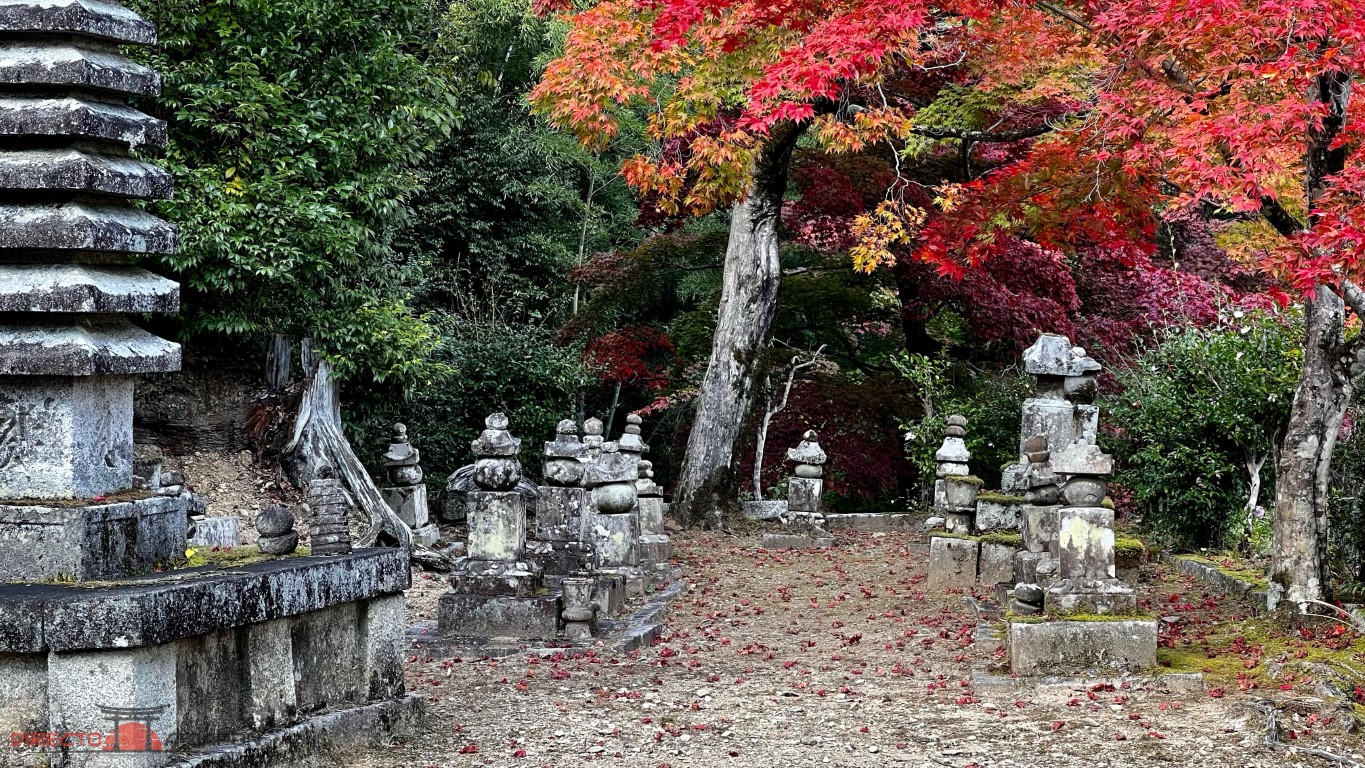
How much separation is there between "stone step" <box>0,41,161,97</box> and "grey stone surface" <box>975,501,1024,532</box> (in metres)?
9.20

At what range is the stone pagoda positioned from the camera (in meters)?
4.95

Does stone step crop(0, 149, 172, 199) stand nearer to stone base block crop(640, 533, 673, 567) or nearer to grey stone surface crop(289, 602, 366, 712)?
grey stone surface crop(289, 602, 366, 712)

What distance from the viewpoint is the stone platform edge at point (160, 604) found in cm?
489

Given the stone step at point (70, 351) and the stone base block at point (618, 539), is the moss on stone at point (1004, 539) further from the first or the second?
the stone step at point (70, 351)

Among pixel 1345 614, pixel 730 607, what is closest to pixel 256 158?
pixel 730 607

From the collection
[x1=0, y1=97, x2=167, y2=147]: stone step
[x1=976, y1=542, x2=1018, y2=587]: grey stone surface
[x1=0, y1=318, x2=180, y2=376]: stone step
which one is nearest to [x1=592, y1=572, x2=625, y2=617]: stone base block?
[x1=976, y1=542, x2=1018, y2=587]: grey stone surface

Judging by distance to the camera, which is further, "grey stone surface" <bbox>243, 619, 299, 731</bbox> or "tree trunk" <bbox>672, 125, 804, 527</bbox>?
"tree trunk" <bbox>672, 125, 804, 527</bbox>

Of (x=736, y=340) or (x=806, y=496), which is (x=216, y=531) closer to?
(x=736, y=340)

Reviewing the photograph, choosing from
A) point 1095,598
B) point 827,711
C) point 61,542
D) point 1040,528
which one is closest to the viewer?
point 61,542

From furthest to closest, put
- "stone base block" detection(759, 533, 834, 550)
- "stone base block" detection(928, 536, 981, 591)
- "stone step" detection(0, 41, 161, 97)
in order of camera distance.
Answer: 1. "stone base block" detection(759, 533, 834, 550)
2. "stone base block" detection(928, 536, 981, 591)
3. "stone step" detection(0, 41, 161, 97)

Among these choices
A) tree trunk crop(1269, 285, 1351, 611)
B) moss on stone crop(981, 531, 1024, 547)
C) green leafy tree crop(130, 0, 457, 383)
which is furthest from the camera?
green leafy tree crop(130, 0, 457, 383)

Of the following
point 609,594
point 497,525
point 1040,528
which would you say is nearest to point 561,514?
point 609,594

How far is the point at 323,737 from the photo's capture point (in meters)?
6.03

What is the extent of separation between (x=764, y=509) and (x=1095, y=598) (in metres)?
10.3
